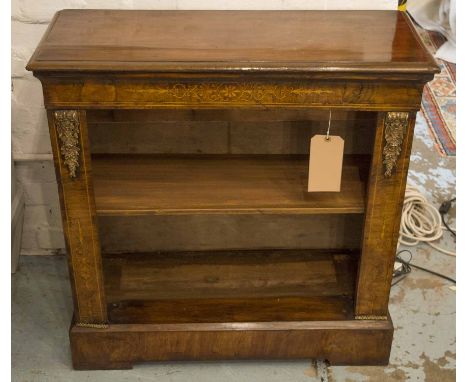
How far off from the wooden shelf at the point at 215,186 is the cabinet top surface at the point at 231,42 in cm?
36

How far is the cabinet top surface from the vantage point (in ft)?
4.69

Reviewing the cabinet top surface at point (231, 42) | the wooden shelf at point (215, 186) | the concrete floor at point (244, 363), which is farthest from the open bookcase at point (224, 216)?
the cabinet top surface at point (231, 42)

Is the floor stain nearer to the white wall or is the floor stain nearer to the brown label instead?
the brown label

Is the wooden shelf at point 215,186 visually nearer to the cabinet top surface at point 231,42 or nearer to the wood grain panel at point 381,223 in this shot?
the wood grain panel at point 381,223

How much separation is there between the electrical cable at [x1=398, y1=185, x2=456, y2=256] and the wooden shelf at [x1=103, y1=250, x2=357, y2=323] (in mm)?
398

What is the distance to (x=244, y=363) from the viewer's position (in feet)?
6.10

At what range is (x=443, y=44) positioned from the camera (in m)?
3.73

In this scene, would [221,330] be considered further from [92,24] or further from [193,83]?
[92,24]

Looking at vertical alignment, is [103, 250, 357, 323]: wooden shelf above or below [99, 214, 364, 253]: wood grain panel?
below

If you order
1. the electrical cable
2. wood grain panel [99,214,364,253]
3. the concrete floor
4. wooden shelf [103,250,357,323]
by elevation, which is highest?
wood grain panel [99,214,364,253]

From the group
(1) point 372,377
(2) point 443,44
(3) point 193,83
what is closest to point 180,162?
(3) point 193,83

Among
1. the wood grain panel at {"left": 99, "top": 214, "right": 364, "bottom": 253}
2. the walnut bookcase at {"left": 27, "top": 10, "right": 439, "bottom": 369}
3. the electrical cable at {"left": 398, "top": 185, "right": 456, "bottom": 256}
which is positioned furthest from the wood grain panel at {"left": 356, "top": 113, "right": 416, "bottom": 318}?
the electrical cable at {"left": 398, "top": 185, "right": 456, "bottom": 256}

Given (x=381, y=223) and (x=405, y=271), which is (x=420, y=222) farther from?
(x=381, y=223)

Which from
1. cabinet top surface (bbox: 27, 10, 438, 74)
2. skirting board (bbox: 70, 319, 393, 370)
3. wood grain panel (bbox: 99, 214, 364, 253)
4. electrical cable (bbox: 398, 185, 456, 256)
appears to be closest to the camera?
cabinet top surface (bbox: 27, 10, 438, 74)
